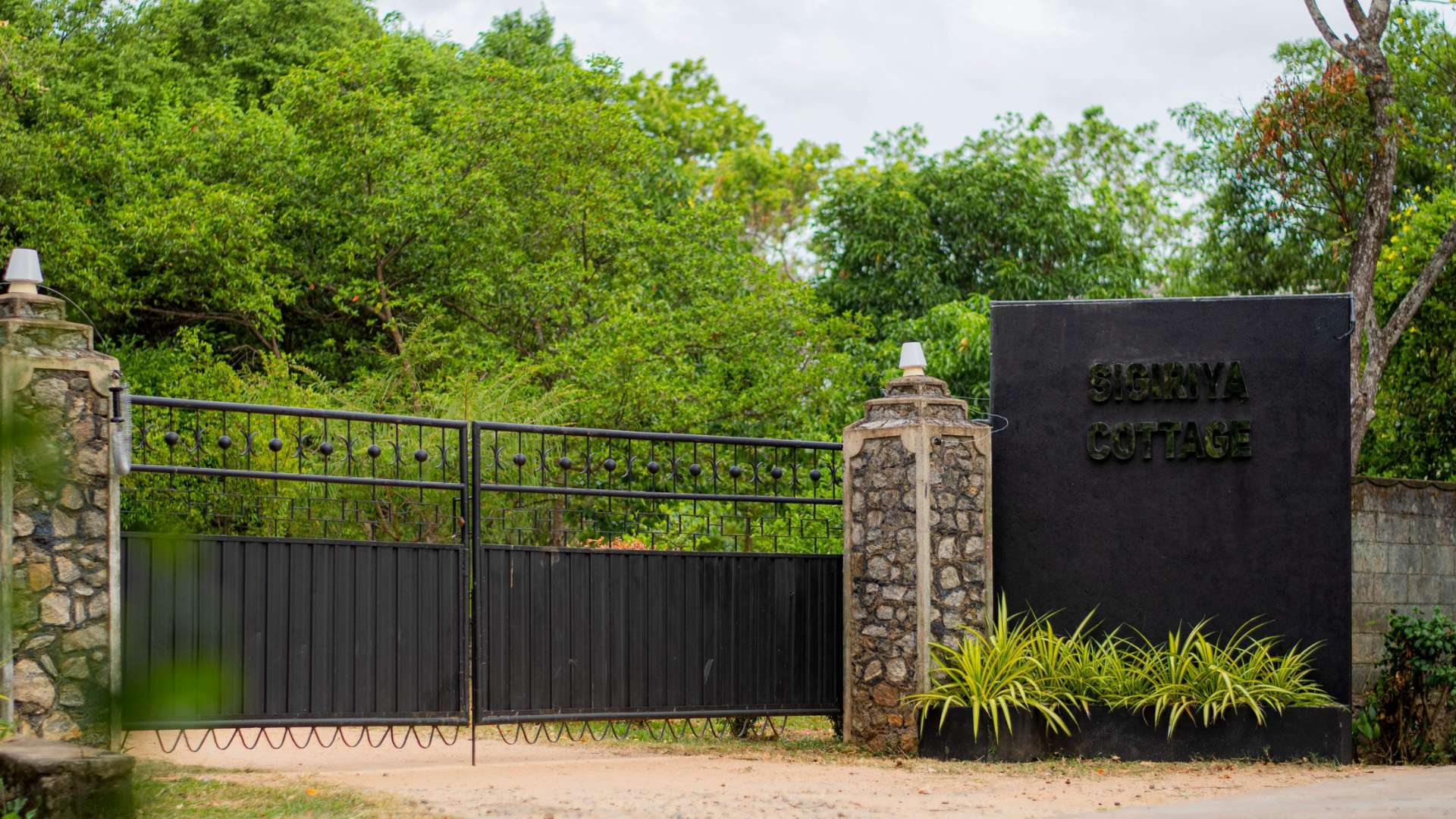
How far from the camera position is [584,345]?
1583cm

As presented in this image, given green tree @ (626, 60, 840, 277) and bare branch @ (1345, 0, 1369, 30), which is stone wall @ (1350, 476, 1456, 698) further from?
green tree @ (626, 60, 840, 277)

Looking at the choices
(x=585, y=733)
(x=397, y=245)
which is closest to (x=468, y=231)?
(x=397, y=245)

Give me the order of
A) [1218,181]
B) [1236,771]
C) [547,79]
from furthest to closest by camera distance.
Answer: [547,79] → [1218,181] → [1236,771]

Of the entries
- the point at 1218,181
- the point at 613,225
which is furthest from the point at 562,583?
the point at 1218,181

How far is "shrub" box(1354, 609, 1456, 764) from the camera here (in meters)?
8.44

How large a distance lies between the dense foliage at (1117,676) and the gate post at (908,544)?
0.16m

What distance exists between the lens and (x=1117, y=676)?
836cm

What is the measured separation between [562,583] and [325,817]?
244 cm

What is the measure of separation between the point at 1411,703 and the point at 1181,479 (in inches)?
73.0

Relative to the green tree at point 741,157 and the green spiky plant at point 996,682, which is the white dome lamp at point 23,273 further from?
the green tree at point 741,157

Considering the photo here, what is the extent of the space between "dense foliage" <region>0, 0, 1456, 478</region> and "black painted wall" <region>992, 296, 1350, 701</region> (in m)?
5.66

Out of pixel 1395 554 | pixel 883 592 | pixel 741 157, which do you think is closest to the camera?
pixel 883 592

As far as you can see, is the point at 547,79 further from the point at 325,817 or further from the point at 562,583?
the point at 325,817

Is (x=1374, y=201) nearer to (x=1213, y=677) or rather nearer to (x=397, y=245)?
(x=1213, y=677)
